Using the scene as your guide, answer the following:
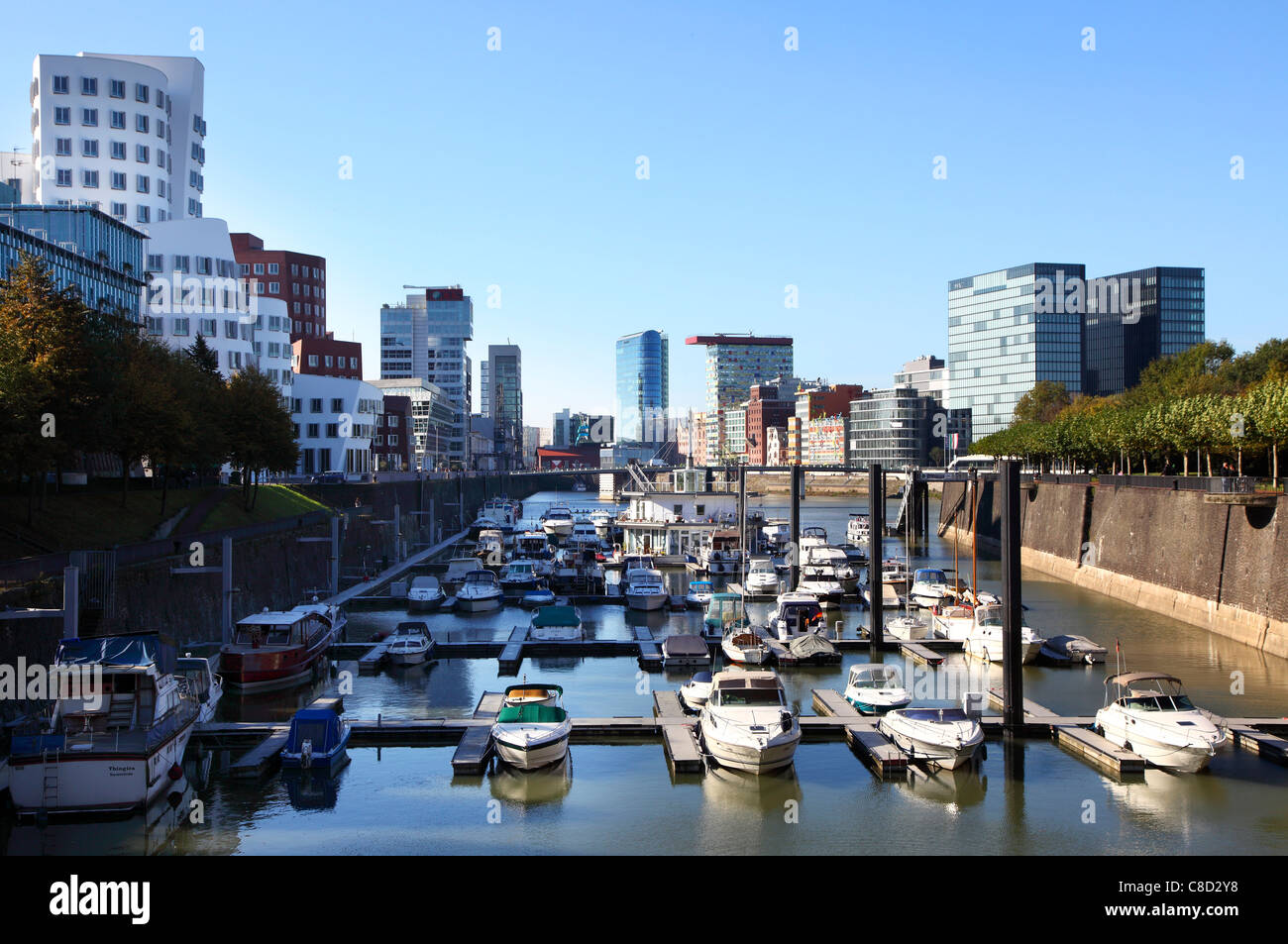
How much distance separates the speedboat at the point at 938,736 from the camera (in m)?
24.5

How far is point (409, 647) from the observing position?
37781mm

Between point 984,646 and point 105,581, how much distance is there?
29.1 metres

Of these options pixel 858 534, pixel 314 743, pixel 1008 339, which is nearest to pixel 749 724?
pixel 314 743

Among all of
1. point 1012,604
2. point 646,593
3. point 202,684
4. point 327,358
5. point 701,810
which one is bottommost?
point 701,810

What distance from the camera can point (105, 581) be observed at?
102ft

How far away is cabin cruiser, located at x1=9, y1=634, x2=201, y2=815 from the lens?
20016 mm

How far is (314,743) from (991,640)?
2446 centimetres

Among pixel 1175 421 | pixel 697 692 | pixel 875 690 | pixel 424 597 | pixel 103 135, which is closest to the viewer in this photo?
pixel 697 692

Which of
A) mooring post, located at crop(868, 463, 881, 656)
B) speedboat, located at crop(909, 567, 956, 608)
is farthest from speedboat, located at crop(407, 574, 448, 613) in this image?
speedboat, located at crop(909, 567, 956, 608)

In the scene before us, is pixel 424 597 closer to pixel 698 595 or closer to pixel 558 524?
pixel 698 595

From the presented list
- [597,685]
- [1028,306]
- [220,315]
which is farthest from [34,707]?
[1028,306]

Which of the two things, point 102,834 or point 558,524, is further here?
point 558,524

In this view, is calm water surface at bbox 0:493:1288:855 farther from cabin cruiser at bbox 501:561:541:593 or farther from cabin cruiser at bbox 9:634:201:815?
cabin cruiser at bbox 501:561:541:593
